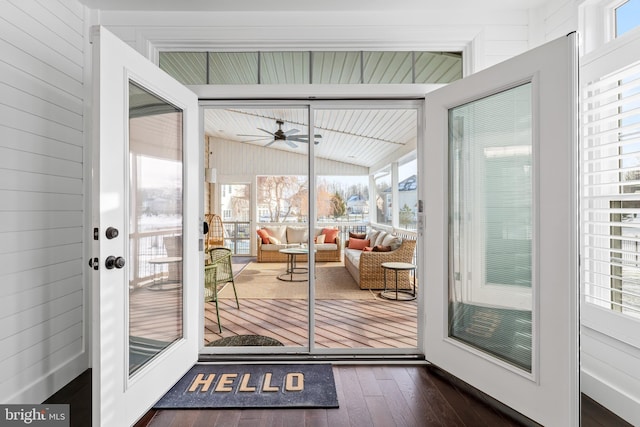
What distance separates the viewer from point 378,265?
4.64 meters

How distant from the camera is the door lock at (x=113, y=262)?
1.62 metres

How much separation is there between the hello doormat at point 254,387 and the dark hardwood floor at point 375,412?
0.05 meters

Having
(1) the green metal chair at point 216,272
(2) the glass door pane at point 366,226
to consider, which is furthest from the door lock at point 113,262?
(2) the glass door pane at point 366,226

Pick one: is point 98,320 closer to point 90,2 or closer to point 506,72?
point 90,2

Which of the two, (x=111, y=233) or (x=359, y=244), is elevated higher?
(x=111, y=233)

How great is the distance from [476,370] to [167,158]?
244cm

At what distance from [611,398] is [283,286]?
11.7 ft

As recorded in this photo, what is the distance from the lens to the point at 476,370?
6.94 feet

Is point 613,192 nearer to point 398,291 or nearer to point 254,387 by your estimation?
point 254,387

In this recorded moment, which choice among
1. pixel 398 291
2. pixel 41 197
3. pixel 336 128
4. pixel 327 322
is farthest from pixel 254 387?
pixel 336 128

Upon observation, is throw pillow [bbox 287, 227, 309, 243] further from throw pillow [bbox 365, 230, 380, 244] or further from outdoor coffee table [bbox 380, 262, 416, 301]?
throw pillow [bbox 365, 230, 380, 244]

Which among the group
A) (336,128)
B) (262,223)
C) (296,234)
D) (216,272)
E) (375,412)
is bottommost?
(375,412)

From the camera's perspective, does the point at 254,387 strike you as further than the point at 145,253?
Yes

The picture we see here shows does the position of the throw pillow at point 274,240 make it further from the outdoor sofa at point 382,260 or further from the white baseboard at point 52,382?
the white baseboard at point 52,382
